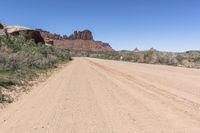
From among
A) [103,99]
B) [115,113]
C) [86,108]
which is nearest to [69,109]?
[86,108]

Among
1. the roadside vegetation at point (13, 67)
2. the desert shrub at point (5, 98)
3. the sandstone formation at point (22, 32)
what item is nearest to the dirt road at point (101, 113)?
the desert shrub at point (5, 98)

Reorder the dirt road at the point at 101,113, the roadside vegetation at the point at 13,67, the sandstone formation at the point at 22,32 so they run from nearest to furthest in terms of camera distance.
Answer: the dirt road at the point at 101,113
the roadside vegetation at the point at 13,67
the sandstone formation at the point at 22,32

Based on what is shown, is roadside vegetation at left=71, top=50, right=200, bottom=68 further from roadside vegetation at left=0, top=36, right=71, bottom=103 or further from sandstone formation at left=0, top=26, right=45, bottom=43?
roadside vegetation at left=0, top=36, right=71, bottom=103

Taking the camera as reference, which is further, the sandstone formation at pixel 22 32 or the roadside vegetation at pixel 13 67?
the sandstone formation at pixel 22 32

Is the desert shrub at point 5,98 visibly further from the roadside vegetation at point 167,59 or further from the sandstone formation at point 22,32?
the roadside vegetation at point 167,59

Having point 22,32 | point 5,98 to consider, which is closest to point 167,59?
point 22,32

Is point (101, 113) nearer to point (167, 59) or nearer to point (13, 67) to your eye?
point (13, 67)

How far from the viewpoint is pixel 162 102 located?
36.9 feet

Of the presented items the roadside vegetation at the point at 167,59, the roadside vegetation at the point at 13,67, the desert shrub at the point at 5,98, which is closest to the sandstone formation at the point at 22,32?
the roadside vegetation at the point at 13,67

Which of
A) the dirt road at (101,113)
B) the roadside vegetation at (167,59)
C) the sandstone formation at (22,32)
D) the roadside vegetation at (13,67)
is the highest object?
the sandstone formation at (22,32)

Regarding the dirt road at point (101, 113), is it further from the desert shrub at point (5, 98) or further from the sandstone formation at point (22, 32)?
the sandstone formation at point (22, 32)

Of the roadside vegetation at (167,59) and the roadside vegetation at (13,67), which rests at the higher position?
the roadside vegetation at (13,67)

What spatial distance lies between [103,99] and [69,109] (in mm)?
2262

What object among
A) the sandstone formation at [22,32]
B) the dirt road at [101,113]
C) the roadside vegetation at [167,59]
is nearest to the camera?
the dirt road at [101,113]
